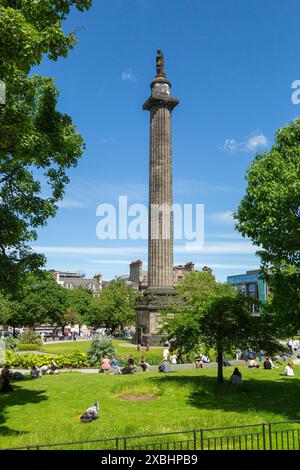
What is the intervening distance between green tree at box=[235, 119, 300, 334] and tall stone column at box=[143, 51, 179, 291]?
32.4 meters

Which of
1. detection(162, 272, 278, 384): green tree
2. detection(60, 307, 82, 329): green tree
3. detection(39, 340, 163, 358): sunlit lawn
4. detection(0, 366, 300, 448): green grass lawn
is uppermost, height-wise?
detection(162, 272, 278, 384): green tree

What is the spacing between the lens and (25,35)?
1016cm

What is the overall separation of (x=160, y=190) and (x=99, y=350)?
23.7 meters

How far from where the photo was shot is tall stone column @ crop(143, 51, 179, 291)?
49.7 meters

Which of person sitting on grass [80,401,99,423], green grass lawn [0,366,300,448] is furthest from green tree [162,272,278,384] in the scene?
person sitting on grass [80,401,99,423]

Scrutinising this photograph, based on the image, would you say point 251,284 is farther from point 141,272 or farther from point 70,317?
point 70,317

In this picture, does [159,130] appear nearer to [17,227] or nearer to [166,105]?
[166,105]

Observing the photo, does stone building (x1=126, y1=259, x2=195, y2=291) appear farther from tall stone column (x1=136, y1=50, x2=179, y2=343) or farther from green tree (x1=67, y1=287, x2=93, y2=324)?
tall stone column (x1=136, y1=50, x2=179, y2=343)

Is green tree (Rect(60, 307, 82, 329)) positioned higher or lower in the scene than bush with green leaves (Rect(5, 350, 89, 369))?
higher

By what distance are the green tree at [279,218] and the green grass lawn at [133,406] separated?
3776mm

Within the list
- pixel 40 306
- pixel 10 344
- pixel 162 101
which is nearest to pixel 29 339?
pixel 10 344

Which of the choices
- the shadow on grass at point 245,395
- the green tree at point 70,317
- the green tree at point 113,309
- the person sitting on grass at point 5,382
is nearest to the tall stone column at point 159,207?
the green tree at point 113,309

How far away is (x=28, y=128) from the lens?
40.4 ft
